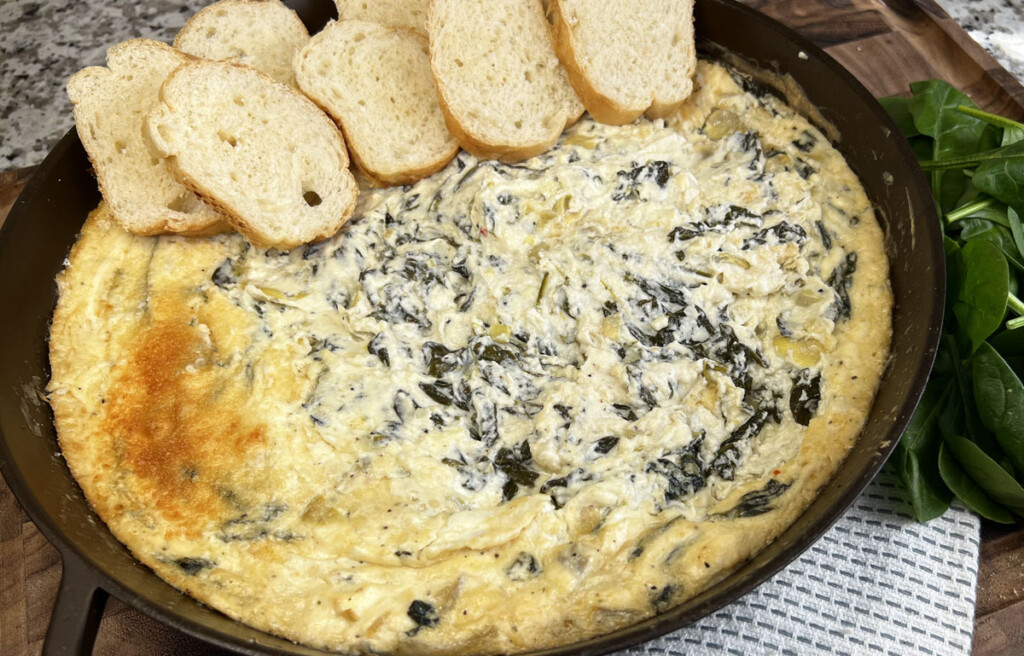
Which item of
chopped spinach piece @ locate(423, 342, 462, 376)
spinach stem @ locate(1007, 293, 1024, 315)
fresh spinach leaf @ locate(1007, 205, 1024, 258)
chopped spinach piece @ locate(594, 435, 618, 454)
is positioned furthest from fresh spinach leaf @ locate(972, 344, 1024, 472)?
chopped spinach piece @ locate(423, 342, 462, 376)

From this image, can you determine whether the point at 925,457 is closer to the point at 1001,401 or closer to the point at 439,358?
the point at 1001,401

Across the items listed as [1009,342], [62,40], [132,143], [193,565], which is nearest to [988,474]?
[1009,342]

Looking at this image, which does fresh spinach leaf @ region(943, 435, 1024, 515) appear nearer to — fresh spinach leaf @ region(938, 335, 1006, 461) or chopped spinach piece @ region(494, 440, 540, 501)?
fresh spinach leaf @ region(938, 335, 1006, 461)

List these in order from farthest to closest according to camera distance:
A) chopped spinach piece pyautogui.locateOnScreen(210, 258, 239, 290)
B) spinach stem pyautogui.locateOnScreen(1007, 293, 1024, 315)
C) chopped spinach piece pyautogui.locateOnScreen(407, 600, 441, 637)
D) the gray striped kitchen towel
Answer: chopped spinach piece pyautogui.locateOnScreen(210, 258, 239, 290) < spinach stem pyautogui.locateOnScreen(1007, 293, 1024, 315) < the gray striped kitchen towel < chopped spinach piece pyautogui.locateOnScreen(407, 600, 441, 637)

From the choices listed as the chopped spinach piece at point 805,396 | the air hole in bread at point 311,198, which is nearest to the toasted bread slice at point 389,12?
the air hole in bread at point 311,198

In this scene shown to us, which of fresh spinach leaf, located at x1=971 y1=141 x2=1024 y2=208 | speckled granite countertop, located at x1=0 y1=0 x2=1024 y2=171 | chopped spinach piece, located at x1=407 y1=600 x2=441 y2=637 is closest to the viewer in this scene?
chopped spinach piece, located at x1=407 y1=600 x2=441 y2=637
